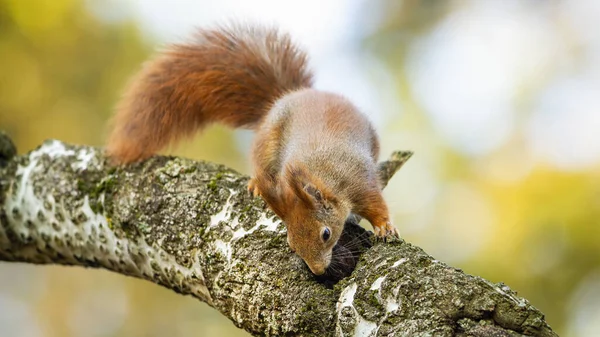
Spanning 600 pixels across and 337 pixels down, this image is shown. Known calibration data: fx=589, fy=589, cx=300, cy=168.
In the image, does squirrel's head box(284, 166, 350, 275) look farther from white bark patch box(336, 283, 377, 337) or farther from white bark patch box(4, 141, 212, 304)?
white bark patch box(4, 141, 212, 304)

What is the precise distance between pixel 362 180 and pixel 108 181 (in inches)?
43.9

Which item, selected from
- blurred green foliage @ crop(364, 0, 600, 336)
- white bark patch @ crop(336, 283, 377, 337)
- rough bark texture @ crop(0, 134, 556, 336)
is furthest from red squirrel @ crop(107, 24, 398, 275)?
blurred green foliage @ crop(364, 0, 600, 336)

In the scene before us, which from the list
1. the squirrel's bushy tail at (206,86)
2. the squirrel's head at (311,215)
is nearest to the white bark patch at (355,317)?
the squirrel's head at (311,215)

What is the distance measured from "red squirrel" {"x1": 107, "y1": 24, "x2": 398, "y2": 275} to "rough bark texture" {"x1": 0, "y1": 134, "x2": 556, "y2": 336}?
23 cm

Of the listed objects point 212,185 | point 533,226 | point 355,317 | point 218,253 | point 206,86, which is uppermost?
point 533,226

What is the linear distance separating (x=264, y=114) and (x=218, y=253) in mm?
1209

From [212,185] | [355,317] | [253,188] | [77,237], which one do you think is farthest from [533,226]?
[355,317]

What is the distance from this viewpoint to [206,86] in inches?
116

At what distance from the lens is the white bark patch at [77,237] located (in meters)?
2.17

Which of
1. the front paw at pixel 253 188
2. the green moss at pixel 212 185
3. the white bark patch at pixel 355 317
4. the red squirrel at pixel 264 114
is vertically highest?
the red squirrel at pixel 264 114

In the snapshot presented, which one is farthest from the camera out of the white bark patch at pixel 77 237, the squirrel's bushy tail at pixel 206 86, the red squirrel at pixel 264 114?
the squirrel's bushy tail at pixel 206 86

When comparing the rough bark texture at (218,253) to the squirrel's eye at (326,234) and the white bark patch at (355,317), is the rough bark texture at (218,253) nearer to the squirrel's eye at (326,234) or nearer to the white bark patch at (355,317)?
the white bark patch at (355,317)

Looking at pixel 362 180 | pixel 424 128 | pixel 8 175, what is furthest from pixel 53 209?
pixel 424 128

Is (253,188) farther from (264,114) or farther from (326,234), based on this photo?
(264,114)
